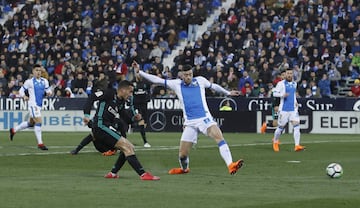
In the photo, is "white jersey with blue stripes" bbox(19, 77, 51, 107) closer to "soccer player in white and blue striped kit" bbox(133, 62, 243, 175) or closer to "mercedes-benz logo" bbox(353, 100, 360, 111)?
"soccer player in white and blue striped kit" bbox(133, 62, 243, 175)

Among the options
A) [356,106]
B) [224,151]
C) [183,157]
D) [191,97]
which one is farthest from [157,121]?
[224,151]

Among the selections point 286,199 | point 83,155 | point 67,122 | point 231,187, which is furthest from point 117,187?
point 67,122

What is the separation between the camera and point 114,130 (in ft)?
58.4

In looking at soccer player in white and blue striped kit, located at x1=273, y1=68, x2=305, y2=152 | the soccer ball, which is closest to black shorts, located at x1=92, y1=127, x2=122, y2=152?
the soccer ball

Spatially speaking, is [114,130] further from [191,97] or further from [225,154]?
[225,154]

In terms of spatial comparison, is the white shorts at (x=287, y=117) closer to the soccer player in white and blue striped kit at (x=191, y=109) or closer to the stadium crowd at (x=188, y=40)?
the soccer player in white and blue striped kit at (x=191, y=109)

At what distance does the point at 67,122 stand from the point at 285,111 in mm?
15641

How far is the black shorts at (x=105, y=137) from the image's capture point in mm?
17656

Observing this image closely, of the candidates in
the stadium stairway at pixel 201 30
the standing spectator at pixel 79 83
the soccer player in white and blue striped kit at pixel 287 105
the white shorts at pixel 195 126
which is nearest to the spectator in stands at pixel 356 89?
the stadium stairway at pixel 201 30

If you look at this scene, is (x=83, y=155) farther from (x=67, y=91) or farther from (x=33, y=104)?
(x=67, y=91)

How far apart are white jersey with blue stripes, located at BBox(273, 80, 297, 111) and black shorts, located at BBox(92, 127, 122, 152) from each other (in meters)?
10.2

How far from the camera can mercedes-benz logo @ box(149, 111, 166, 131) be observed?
39.7 m

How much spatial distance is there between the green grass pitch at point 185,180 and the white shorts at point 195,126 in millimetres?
745

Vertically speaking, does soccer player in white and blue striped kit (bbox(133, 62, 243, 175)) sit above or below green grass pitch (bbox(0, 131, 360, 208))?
above
